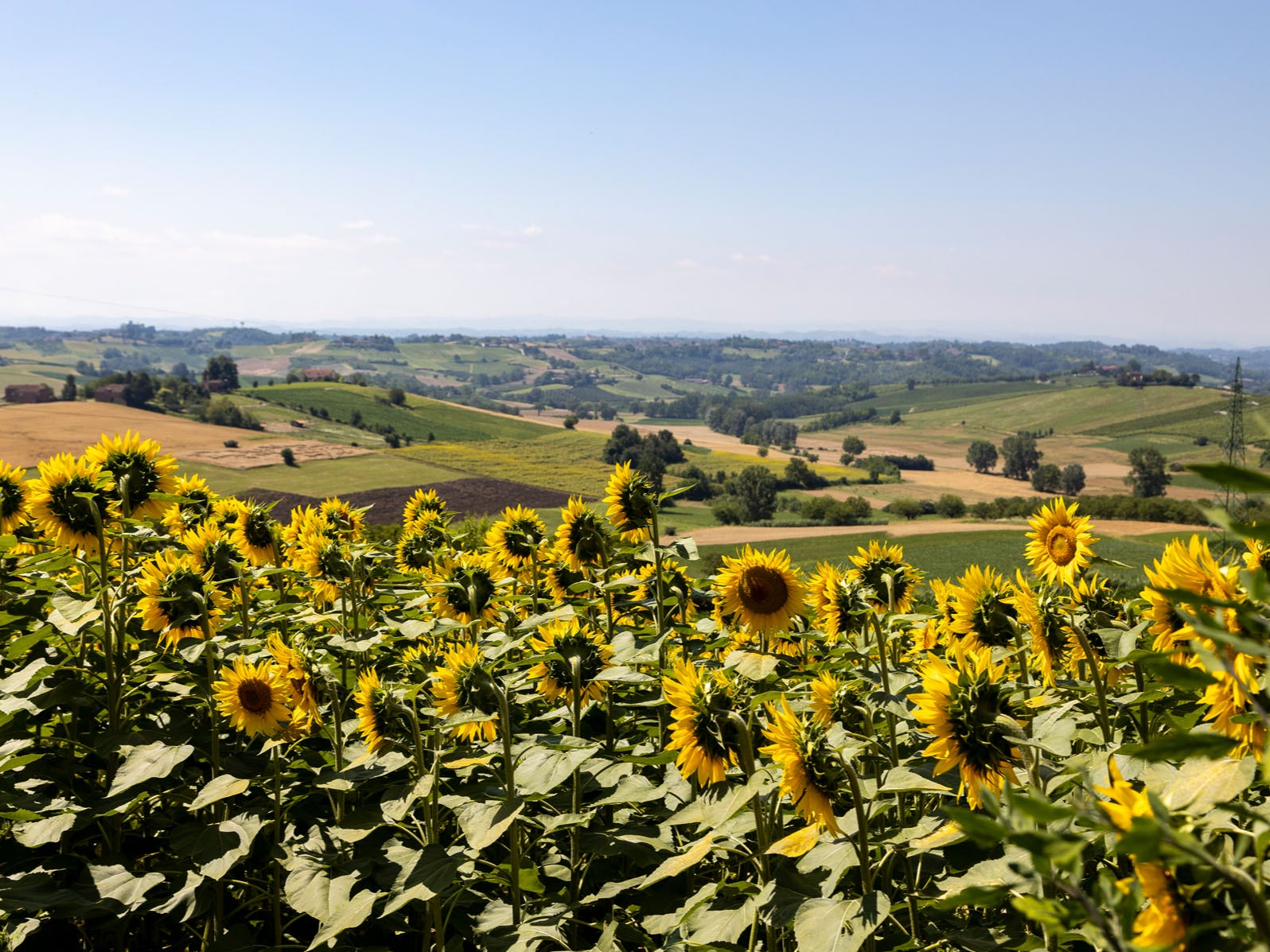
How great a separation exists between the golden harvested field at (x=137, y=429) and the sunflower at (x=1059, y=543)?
86872mm

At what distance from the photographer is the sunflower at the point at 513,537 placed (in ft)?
19.1

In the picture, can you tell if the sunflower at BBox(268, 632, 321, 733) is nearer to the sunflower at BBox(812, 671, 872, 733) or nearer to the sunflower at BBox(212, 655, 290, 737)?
the sunflower at BBox(212, 655, 290, 737)

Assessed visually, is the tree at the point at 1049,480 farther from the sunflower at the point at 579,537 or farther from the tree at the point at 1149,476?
the sunflower at the point at 579,537

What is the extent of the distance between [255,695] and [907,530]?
100523mm

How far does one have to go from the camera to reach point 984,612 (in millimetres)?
3920

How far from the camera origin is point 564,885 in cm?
387

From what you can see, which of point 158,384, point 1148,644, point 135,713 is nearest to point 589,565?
point 135,713

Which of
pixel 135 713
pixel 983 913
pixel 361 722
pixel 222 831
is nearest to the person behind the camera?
pixel 983 913

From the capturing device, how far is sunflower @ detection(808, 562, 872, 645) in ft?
15.5

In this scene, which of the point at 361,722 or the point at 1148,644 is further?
the point at 361,722

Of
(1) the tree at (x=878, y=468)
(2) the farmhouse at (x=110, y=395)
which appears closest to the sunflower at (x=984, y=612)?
(2) the farmhouse at (x=110, y=395)

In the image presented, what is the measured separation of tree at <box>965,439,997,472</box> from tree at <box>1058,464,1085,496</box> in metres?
28.4

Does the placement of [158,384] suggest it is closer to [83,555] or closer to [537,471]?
[537,471]

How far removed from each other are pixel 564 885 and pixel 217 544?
9.00ft
